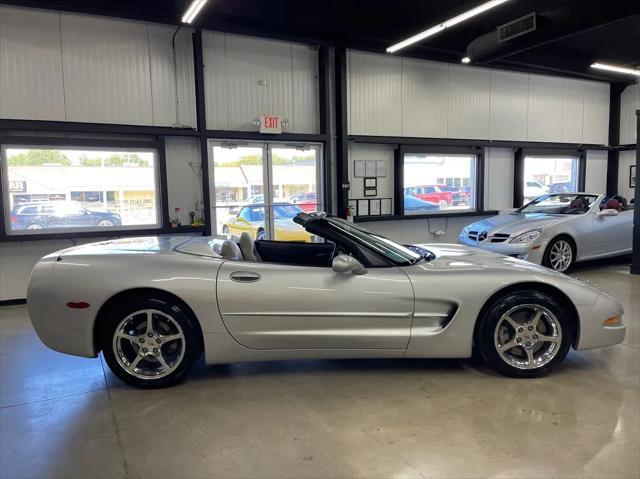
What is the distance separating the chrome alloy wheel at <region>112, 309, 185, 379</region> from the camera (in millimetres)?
3111

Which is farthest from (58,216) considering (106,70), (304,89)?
(304,89)

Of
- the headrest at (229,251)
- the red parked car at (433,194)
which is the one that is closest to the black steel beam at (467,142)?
the red parked car at (433,194)

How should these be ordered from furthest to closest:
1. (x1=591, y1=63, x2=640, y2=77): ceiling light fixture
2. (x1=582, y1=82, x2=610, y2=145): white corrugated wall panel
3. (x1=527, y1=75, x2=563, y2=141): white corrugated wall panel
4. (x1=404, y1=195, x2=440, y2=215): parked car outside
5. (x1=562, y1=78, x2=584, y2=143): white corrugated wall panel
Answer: (x1=582, y1=82, x2=610, y2=145): white corrugated wall panel → (x1=562, y1=78, x2=584, y2=143): white corrugated wall panel → (x1=527, y1=75, x2=563, y2=141): white corrugated wall panel → (x1=591, y1=63, x2=640, y2=77): ceiling light fixture → (x1=404, y1=195, x2=440, y2=215): parked car outside

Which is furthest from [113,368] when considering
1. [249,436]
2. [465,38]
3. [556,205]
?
[465,38]

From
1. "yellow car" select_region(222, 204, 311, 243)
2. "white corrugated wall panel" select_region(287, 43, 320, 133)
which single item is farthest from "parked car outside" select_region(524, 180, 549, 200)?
"yellow car" select_region(222, 204, 311, 243)

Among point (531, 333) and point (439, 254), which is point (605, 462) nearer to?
point (531, 333)

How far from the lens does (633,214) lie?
7.46 meters

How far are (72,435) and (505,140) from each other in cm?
1007

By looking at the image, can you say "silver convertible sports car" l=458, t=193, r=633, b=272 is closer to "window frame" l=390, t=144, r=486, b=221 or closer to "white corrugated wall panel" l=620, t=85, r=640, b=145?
"window frame" l=390, t=144, r=486, b=221

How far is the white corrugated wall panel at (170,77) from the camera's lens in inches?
271

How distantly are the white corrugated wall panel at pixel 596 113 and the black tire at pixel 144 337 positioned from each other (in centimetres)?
1183

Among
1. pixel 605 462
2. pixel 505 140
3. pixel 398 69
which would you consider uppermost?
pixel 398 69

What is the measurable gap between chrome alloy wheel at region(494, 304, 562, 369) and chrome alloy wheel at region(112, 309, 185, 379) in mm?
2244

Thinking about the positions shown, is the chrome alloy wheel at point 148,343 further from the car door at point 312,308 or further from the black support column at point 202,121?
the black support column at point 202,121
